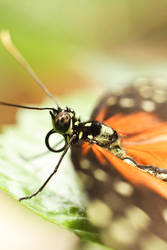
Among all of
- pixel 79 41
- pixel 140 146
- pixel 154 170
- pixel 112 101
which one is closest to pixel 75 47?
pixel 79 41

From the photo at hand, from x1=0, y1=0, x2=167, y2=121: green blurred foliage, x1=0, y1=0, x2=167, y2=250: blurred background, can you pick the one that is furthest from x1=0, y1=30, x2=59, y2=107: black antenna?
x1=0, y1=0, x2=167, y2=121: green blurred foliage

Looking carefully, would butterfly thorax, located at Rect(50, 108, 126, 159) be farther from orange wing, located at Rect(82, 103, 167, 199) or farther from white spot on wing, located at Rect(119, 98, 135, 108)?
white spot on wing, located at Rect(119, 98, 135, 108)

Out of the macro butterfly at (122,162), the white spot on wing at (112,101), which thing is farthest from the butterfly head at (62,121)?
the white spot on wing at (112,101)

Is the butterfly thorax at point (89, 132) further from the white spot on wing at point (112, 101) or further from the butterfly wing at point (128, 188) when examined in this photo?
the white spot on wing at point (112, 101)

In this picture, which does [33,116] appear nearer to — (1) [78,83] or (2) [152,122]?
(2) [152,122]

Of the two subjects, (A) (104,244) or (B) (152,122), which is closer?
(A) (104,244)

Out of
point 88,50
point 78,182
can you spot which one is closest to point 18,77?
point 88,50
